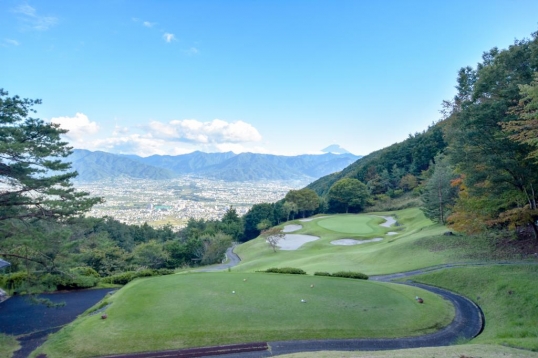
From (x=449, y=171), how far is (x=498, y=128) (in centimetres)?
1984

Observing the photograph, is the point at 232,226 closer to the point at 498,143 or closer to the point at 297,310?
the point at 297,310

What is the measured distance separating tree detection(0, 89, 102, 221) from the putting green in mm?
34880

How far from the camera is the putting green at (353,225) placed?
43941 millimetres

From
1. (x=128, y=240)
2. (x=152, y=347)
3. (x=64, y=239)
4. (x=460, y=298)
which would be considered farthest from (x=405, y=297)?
(x=128, y=240)

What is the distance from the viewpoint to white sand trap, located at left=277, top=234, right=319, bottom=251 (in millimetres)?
40253

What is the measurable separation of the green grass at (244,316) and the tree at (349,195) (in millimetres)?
49041

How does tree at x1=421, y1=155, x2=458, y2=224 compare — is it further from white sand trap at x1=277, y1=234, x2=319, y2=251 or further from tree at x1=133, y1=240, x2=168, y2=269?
tree at x1=133, y1=240, x2=168, y2=269

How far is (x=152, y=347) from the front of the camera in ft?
40.0

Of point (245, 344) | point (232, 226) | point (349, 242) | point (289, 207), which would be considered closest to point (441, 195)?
point (349, 242)

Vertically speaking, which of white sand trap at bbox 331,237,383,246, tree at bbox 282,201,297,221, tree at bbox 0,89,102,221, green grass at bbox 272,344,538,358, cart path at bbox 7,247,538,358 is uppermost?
tree at bbox 0,89,102,221

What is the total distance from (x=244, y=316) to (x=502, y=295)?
12.7m

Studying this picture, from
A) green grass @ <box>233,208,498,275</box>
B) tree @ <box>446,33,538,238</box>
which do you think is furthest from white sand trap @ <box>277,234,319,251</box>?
tree @ <box>446,33,538,238</box>

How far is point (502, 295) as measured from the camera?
15430mm

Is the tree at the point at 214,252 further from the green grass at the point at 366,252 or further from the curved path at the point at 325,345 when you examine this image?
the curved path at the point at 325,345
